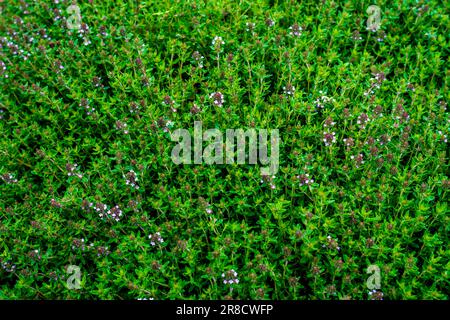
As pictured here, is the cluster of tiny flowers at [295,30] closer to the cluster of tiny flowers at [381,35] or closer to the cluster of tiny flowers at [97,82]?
the cluster of tiny flowers at [381,35]

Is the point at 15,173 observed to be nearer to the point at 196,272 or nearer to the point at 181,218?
the point at 181,218

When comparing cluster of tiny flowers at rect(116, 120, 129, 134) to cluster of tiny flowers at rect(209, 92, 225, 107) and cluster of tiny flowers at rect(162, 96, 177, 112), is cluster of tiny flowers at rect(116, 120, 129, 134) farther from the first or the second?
cluster of tiny flowers at rect(209, 92, 225, 107)

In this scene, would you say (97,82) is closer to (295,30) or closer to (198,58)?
(198,58)

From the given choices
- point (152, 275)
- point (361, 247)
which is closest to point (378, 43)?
point (361, 247)

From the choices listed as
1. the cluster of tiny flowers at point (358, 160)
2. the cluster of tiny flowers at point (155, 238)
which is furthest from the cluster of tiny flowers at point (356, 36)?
the cluster of tiny flowers at point (155, 238)
